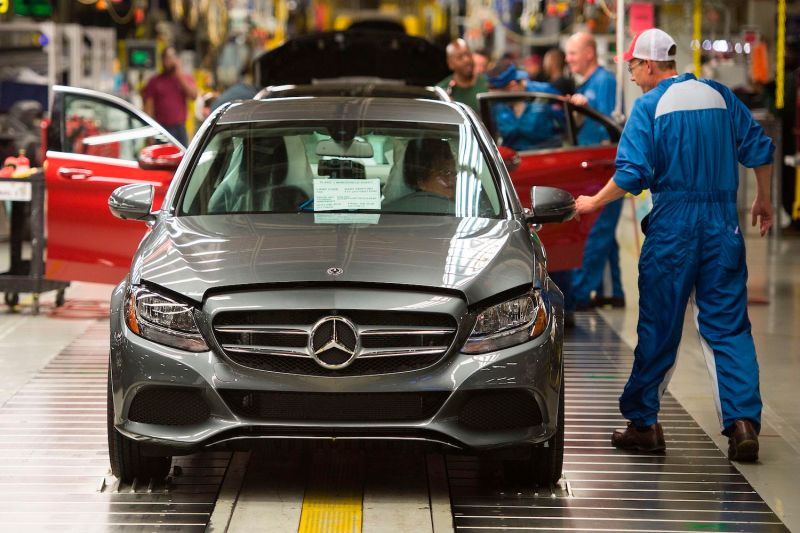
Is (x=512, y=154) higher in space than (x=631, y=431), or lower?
higher

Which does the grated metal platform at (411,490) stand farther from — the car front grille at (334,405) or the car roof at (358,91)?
the car roof at (358,91)

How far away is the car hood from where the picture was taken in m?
4.88

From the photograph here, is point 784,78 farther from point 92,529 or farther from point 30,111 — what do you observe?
point 92,529

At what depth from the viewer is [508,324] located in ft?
16.1

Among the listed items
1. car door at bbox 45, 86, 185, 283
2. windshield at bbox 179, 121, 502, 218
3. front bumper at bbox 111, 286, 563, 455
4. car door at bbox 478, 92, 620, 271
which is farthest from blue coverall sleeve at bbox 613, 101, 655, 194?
car door at bbox 45, 86, 185, 283

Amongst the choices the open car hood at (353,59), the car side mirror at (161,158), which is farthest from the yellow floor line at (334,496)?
the open car hood at (353,59)

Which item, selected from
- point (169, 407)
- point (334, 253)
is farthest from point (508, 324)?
point (169, 407)

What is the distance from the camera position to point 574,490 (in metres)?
5.39

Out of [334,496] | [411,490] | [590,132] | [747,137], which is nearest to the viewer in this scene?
[334,496]

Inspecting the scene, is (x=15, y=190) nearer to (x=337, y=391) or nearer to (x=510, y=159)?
(x=510, y=159)

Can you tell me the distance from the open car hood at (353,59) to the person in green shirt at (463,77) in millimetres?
874

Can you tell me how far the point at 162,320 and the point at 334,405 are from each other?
68 centimetres

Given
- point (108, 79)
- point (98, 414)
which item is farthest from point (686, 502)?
point (108, 79)

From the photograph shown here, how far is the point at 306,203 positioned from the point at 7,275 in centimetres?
479
